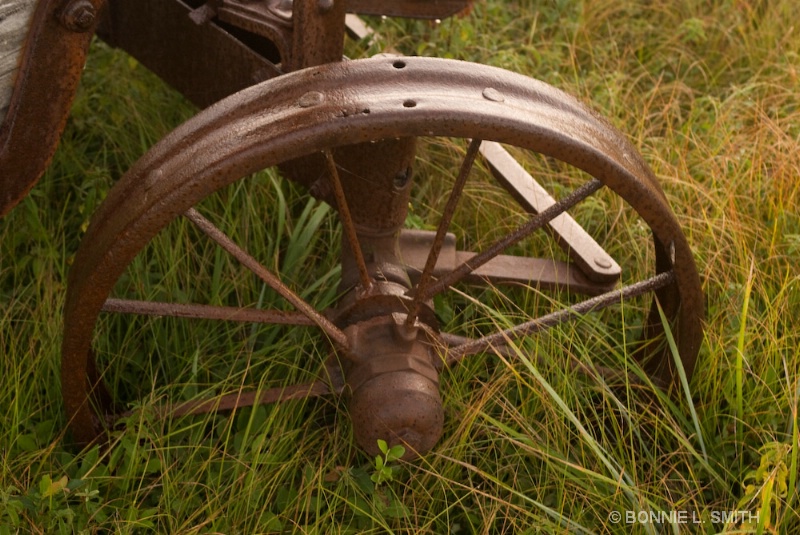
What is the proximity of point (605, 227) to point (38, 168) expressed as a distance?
163cm

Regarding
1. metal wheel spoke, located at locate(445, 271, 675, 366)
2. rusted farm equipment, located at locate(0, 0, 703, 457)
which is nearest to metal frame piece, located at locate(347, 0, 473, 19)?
rusted farm equipment, located at locate(0, 0, 703, 457)

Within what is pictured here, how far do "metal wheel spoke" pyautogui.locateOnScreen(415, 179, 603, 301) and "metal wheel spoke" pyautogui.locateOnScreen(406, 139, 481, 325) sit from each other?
19mm

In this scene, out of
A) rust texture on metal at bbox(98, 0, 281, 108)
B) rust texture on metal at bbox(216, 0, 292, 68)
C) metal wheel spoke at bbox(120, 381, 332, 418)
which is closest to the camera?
rust texture on metal at bbox(216, 0, 292, 68)

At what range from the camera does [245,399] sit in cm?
233

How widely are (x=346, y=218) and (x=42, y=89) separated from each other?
664mm

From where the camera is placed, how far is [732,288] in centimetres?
253

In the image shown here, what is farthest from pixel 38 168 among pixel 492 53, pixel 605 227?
pixel 492 53

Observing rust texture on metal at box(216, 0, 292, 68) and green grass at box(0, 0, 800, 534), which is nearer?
rust texture on metal at box(216, 0, 292, 68)

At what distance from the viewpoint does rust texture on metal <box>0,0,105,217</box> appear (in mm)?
1827

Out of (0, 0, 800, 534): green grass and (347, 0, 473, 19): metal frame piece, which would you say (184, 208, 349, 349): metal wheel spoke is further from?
(347, 0, 473, 19): metal frame piece

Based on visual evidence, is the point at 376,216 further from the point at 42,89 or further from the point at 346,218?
the point at 42,89

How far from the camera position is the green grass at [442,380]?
7.09ft

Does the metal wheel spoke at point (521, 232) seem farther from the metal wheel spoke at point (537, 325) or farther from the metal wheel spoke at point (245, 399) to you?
the metal wheel spoke at point (245, 399)

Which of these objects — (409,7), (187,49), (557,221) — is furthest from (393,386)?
(409,7)
